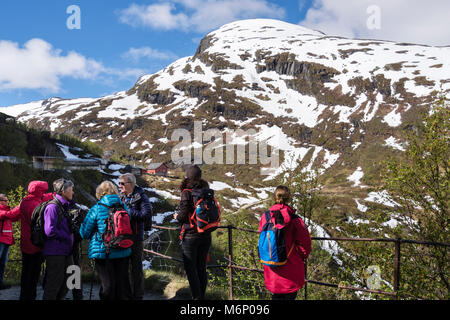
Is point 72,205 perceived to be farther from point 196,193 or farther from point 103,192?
point 196,193

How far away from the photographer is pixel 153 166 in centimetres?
13962

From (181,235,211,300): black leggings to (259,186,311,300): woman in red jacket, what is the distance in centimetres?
129

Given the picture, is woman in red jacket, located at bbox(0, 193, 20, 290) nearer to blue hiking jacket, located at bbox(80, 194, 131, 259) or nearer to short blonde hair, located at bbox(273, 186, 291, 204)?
blue hiking jacket, located at bbox(80, 194, 131, 259)

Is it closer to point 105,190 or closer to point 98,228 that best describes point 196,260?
point 98,228

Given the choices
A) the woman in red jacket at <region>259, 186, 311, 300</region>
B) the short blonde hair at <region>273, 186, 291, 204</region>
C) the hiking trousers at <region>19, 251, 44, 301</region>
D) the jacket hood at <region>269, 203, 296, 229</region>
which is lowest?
the hiking trousers at <region>19, 251, 44, 301</region>

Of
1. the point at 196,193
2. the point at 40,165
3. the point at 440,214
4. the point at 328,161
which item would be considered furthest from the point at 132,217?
the point at 328,161

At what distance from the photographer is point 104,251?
4.61 meters

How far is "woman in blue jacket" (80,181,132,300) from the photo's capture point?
15.1 feet

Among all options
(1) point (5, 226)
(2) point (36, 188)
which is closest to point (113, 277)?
(2) point (36, 188)

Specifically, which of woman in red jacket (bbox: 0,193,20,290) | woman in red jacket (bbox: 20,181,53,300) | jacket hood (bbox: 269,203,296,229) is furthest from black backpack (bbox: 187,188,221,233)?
woman in red jacket (bbox: 0,193,20,290)

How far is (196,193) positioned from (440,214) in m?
8.39

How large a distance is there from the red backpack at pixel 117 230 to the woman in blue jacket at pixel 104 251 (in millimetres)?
58

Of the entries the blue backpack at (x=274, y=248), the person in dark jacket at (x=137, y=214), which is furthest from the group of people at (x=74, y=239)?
the blue backpack at (x=274, y=248)

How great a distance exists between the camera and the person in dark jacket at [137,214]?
17.1ft
